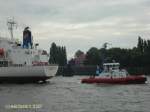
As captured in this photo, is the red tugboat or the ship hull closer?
the red tugboat

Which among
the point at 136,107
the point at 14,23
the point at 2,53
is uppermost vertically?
the point at 14,23

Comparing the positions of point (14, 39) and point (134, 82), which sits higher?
point (14, 39)

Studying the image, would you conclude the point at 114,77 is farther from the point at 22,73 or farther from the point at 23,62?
the point at 23,62

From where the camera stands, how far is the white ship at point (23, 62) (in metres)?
106

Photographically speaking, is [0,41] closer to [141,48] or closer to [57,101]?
[57,101]

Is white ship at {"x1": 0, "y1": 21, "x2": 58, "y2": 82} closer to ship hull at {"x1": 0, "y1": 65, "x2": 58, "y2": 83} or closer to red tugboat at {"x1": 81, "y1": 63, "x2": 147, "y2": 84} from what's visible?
ship hull at {"x1": 0, "y1": 65, "x2": 58, "y2": 83}

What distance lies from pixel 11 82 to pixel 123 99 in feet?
162

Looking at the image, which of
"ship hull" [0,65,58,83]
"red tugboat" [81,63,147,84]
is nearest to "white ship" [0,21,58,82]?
"ship hull" [0,65,58,83]

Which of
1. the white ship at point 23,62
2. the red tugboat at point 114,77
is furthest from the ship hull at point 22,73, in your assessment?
the red tugboat at point 114,77

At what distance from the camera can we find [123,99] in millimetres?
62938

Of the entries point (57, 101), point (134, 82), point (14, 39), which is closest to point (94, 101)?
point (57, 101)

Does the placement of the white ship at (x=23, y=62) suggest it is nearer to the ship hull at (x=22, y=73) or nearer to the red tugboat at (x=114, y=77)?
the ship hull at (x=22, y=73)

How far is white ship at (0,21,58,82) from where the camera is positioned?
348 ft

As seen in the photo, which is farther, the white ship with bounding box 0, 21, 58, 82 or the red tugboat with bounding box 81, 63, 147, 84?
the white ship with bounding box 0, 21, 58, 82
